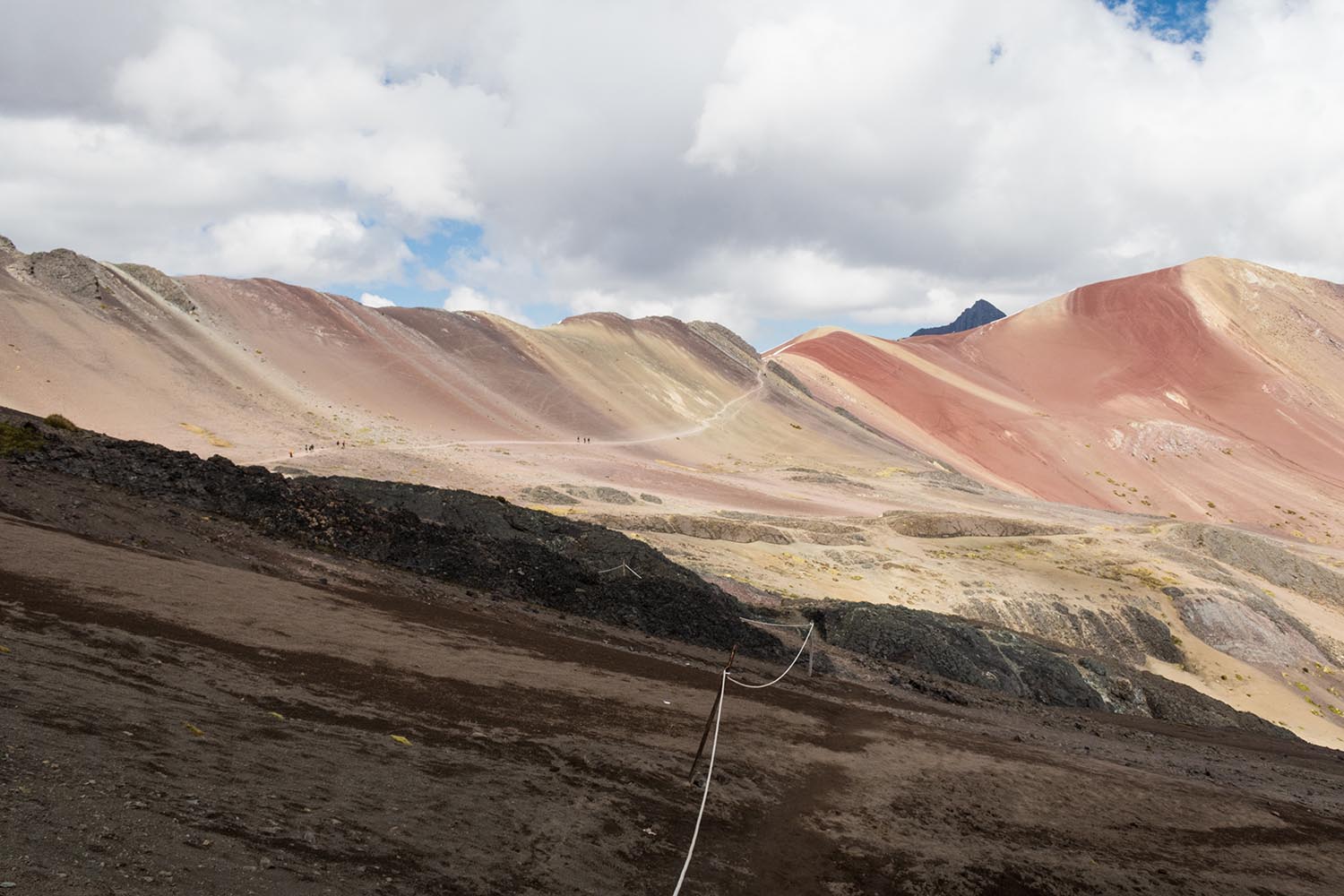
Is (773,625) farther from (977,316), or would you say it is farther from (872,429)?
(977,316)

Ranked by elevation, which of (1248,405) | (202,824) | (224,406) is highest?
(1248,405)

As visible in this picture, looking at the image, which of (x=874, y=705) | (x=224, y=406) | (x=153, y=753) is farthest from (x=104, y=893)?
(x=224, y=406)

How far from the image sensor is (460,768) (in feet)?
23.8

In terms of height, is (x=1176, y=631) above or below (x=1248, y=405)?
below

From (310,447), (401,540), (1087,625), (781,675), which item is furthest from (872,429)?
(401,540)

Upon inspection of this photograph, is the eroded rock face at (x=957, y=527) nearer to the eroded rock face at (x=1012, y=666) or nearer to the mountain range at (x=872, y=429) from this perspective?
the mountain range at (x=872, y=429)

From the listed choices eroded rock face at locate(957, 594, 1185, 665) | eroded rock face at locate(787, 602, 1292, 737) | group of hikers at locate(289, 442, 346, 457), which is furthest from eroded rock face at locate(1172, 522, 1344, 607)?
group of hikers at locate(289, 442, 346, 457)

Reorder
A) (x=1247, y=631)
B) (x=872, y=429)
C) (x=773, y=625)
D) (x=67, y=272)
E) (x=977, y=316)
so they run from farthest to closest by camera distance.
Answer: (x=977, y=316) < (x=872, y=429) < (x=67, y=272) < (x=1247, y=631) < (x=773, y=625)

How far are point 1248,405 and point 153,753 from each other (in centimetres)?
9709

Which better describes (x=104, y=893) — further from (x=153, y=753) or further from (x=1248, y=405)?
(x=1248, y=405)

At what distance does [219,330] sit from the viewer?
53.9 m

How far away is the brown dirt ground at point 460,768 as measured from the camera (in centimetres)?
520

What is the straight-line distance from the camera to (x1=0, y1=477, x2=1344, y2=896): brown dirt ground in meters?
5.20

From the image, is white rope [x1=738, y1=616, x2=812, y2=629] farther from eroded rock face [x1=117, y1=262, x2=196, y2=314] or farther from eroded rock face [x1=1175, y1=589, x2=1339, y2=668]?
eroded rock face [x1=117, y1=262, x2=196, y2=314]
